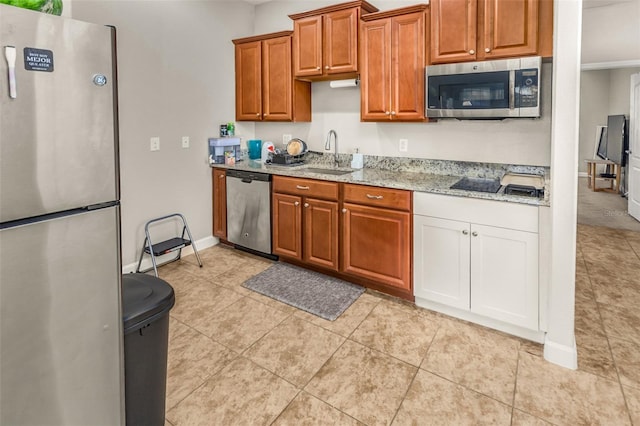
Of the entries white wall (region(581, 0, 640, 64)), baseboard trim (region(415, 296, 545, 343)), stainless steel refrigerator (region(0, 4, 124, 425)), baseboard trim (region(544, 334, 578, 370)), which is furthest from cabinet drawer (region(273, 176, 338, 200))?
white wall (region(581, 0, 640, 64))

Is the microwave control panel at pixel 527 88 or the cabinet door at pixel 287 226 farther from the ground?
the microwave control panel at pixel 527 88

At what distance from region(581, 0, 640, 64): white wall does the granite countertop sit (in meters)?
3.34

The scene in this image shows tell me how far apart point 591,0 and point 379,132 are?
335 centimetres

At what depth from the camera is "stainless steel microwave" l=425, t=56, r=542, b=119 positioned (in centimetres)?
252

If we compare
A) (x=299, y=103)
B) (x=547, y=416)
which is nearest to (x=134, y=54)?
(x=299, y=103)

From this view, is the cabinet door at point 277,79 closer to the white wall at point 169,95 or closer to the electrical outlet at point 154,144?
the white wall at point 169,95

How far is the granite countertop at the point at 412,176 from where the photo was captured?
8.13 ft

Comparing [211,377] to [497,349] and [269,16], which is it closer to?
[497,349]

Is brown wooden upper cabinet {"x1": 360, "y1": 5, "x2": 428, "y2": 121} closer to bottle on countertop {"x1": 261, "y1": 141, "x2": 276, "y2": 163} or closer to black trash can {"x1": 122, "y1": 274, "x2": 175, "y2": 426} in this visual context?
bottle on countertop {"x1": 261, "y1": 141, "x2": 276, "y2": 163}

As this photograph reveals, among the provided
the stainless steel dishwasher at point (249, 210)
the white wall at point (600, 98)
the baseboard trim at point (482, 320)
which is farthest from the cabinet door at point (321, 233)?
the white wall at point (600, 98)

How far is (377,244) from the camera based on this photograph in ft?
9.86

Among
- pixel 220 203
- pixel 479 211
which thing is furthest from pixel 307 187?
pixel 479 211

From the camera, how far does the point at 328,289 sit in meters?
3.22

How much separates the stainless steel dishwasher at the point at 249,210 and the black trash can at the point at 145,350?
2.17 m
